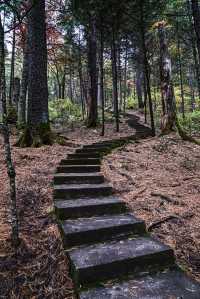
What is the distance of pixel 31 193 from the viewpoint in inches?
212

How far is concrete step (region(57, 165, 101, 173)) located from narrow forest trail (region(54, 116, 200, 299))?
1.06m

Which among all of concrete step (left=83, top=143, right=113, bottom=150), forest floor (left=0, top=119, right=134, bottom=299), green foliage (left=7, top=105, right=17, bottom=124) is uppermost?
green foliage (left=7, top=105, right=17, bottom=124)

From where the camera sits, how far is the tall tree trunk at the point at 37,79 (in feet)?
30.2

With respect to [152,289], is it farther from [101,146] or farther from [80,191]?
[101,146]

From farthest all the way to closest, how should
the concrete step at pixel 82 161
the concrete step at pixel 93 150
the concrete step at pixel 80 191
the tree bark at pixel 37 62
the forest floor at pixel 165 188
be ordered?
the tree bark at pixel 37 62, the concrete step at pixel 93 150, the concrete step at pixel 82 161, the concrete step at pixel 80 191, the forest floor at pixel 165 188

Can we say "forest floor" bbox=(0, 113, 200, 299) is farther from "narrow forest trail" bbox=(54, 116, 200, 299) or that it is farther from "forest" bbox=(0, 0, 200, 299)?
"narrow forest trail" bbox=(54, 116, 200, 299)

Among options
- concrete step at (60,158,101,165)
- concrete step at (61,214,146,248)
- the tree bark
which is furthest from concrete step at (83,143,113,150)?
concrete step at (61,214,146,248)

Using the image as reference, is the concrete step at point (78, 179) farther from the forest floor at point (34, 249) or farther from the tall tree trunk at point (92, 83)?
the tall tree trunk at point (92, 83)

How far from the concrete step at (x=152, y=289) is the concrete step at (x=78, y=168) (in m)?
3.58

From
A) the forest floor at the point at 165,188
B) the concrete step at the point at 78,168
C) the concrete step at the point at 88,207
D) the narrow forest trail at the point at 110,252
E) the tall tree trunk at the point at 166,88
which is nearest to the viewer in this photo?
the narrow forest trail at the point at 110,252

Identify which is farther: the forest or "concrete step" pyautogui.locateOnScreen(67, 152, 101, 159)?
"concrete step" pyautogui.locateOnScreen(67, 152, 101, 159)

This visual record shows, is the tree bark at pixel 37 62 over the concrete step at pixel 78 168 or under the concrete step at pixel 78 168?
over

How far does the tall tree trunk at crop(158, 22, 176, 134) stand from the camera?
11.8 metres

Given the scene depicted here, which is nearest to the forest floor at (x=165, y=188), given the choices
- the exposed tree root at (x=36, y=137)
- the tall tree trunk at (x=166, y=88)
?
the tall tree trunk at (x=166, y=88)
